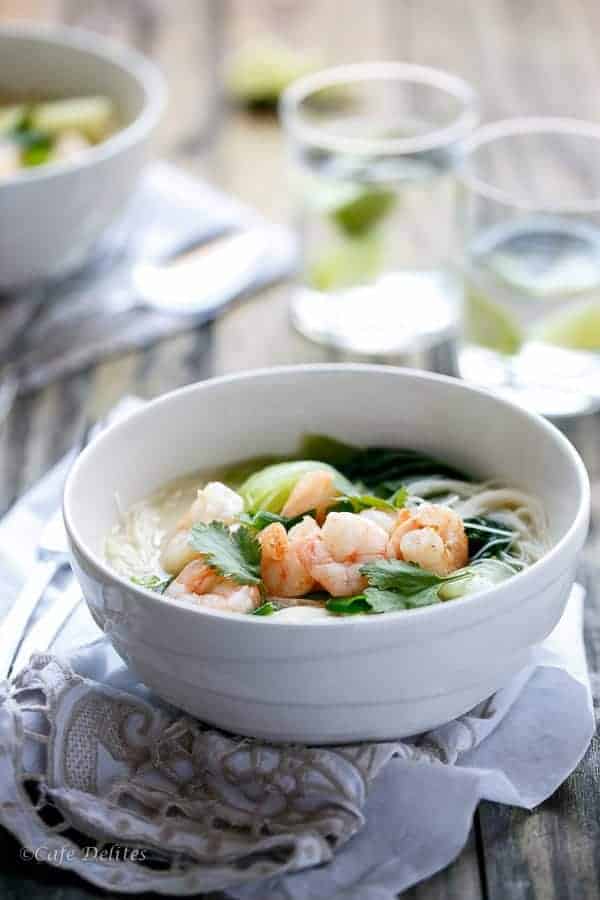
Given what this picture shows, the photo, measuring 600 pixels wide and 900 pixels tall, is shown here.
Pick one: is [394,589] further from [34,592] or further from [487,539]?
[34,592]

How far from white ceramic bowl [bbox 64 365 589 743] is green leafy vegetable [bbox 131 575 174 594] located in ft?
0.22

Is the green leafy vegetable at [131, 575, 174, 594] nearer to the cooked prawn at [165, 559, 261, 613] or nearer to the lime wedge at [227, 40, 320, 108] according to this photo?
the cooked prawn at [165, 559, 261, 613]

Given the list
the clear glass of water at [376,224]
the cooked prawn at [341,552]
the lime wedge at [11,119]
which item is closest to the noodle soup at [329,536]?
the cooked prawn at [341,552]

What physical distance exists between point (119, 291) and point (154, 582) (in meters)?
1.07

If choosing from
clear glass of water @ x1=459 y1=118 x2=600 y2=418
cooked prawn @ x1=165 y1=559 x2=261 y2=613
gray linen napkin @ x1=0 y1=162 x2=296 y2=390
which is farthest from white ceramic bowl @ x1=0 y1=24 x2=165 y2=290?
cooked prawn @ x1=165 y1=559 x2=261 y2=613

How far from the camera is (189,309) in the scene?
236 centimetres

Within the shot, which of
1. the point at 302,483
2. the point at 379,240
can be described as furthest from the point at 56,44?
the point at 302,483

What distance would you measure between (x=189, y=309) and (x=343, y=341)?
0.27m

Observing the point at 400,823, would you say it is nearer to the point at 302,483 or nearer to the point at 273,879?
Answer: the point at 273,879

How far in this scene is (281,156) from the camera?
9.47 ft

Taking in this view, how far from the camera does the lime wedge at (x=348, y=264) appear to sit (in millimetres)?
2287

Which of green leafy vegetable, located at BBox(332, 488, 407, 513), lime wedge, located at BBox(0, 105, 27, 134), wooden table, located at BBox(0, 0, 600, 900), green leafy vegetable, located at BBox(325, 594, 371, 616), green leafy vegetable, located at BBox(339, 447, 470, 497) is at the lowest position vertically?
wooden table, located at BBox(0, 0, 600, 900)

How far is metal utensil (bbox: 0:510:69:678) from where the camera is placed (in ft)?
4.92

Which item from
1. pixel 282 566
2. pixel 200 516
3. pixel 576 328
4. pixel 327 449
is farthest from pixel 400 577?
pixel 576 328
